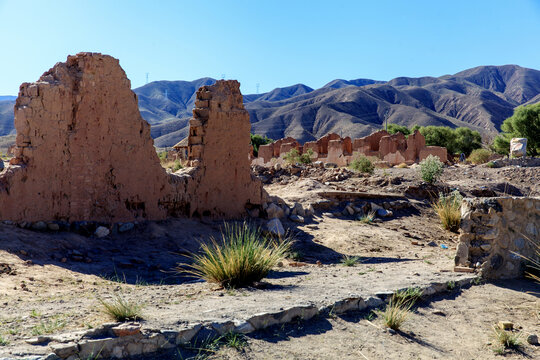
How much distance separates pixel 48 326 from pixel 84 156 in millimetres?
4364

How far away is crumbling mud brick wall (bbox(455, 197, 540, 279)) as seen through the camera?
5.88m

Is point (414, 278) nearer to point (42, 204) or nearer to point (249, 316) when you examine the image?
point (249, 316)

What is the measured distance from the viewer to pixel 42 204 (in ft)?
22.3

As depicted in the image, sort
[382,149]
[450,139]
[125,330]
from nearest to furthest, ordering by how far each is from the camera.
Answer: [125,330]
[382,149]
[450,139]

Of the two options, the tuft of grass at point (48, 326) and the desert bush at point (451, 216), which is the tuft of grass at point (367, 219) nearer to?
the desert bush at point (451, 216)

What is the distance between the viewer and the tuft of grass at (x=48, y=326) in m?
3.22

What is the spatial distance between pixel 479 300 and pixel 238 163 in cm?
554

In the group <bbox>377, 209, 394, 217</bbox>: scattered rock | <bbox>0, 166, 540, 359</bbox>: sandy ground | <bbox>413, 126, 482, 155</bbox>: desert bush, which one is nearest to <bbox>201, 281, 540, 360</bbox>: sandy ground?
<bbox>0, 166, 540, 359</bbox>: sandy ground

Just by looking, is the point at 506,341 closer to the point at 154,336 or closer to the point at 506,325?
the point at 506,325

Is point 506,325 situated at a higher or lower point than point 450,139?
lower

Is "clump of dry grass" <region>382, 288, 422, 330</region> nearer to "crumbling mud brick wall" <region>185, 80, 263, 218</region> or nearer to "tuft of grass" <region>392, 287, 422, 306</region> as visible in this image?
"tuft of grass" <region>392, 287, 422, 306</region>

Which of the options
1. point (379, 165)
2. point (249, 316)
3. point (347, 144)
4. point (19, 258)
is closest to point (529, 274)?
point (249, 316)

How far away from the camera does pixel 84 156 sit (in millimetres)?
7281

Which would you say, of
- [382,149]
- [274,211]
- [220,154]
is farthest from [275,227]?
[382,149]
